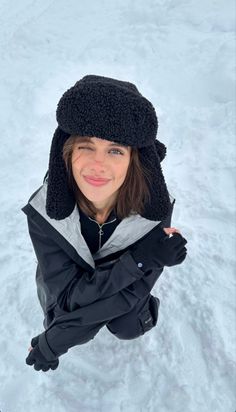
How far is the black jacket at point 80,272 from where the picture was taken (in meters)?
2.21

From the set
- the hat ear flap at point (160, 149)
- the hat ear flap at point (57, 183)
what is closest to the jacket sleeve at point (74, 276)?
the hat ear flap at point (57, 183)

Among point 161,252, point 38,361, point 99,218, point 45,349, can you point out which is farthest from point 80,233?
point 38,361

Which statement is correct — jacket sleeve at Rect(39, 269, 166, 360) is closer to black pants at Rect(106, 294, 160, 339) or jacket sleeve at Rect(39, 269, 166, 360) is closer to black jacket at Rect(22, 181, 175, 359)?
black jacket at Rect(22, 181, 175, 359)

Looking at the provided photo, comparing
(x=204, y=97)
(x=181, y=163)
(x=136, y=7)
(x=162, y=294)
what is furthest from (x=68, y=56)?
(x=162, y=294)

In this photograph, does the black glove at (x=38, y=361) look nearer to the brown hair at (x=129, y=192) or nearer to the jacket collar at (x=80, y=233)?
the jacket collar at (x=80, y=233)

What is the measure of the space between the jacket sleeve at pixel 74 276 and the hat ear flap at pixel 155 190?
26cm

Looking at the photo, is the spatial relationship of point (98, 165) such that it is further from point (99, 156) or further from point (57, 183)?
point (57, 183)

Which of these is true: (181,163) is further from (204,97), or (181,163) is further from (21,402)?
(21,402)

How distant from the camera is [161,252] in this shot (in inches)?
85.7

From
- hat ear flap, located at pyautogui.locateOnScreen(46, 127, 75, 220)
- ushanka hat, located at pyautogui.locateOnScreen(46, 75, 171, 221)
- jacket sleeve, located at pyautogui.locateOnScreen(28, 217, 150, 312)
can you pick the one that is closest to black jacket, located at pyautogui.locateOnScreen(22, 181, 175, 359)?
jacket sleeve, located at pyautogui.locateOnScreen(28, 217, 150, 312)

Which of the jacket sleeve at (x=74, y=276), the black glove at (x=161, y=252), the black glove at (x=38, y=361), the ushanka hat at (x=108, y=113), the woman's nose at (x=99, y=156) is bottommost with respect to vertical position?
the black glove at (x=38, y=361)

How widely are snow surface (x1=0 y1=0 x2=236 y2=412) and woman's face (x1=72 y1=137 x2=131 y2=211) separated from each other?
125cm

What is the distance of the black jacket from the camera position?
221cm

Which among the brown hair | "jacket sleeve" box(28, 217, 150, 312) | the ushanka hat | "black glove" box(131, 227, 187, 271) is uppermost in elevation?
the ushanka hat
